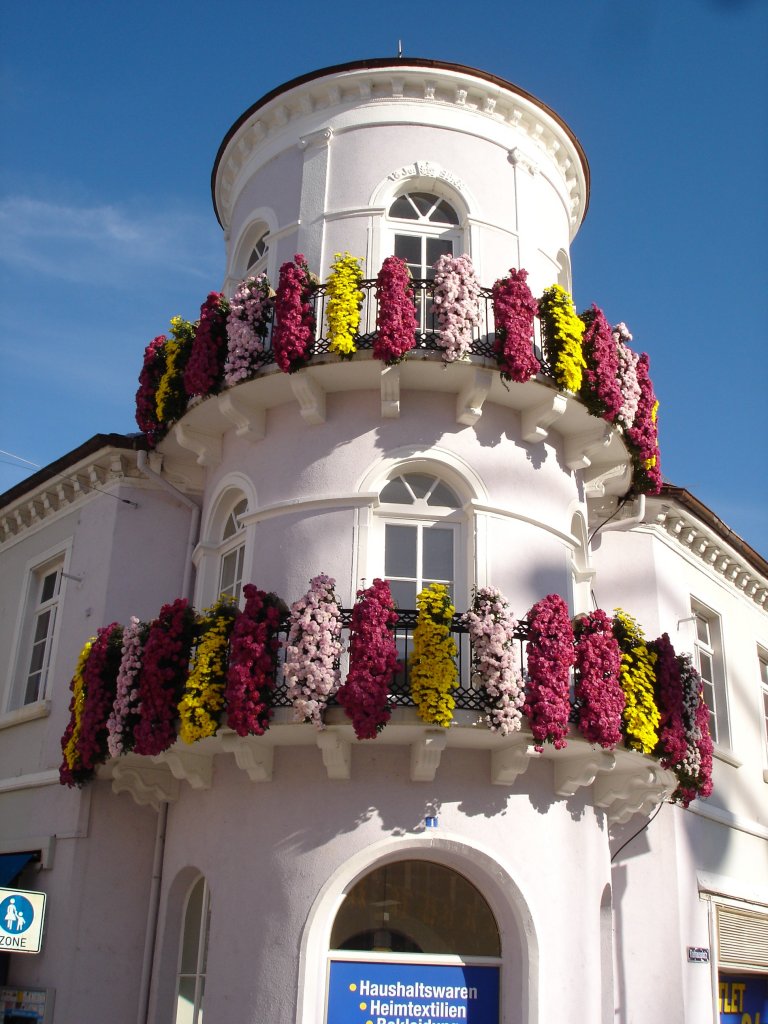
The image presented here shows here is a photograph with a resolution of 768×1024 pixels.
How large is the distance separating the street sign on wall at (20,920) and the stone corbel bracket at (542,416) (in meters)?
7.22

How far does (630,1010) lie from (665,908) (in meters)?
1.31

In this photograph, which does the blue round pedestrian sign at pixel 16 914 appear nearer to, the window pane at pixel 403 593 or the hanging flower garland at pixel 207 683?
the hanging flower garland at pixel 207 683

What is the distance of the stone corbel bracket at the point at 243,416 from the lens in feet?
43.6

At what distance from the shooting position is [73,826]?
1434 cm

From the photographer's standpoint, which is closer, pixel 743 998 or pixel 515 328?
pixel 515 328

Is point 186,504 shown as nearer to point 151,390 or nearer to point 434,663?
point 151,390

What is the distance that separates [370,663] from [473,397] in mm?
3486

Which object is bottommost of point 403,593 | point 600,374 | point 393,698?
point 393,698

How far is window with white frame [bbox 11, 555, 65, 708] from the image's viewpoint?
667 inches

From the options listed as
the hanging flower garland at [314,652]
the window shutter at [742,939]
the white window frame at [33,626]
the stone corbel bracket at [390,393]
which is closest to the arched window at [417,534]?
the stone corbel bracket at [390,393]

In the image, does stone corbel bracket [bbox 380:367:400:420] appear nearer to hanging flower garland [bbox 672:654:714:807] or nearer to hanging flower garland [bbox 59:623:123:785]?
hanging flower garland [bbox 59:623:123:785]

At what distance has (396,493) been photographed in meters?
12.8

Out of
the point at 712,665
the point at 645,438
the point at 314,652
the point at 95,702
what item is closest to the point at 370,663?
the point at 314,652

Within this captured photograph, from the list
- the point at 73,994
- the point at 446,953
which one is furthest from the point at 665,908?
the point at 73,994
